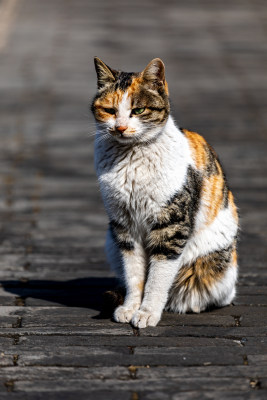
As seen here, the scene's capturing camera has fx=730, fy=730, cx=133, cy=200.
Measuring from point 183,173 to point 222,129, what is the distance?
522cm

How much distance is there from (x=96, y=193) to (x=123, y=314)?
3.18m

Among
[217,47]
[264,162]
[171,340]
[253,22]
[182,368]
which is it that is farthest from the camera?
[253,22]

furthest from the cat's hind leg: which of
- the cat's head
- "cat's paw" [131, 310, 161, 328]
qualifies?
the cat's head

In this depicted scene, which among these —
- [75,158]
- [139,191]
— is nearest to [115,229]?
[139,191]

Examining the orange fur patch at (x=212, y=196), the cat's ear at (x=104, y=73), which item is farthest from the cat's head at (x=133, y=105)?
the orange fur patch at (x=212, y=196)

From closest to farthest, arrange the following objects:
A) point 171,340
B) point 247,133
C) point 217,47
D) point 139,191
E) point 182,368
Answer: point 182,368 < point 171,340 < point 139,191 < point 247,133 < point 217,47

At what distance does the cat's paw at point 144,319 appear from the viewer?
3.67 metres

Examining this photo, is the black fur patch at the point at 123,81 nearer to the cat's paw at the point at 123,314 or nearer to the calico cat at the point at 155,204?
the calico cat at the point at 155,204

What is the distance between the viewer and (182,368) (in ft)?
10.1

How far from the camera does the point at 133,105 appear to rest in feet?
12.4

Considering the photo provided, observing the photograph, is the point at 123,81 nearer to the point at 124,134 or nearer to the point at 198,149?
the point at 124,134

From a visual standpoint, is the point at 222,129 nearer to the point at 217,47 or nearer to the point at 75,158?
the point at 75,158

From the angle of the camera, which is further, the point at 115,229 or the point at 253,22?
the point at 253,22

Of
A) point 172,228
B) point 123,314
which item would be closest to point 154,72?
point 172,228
